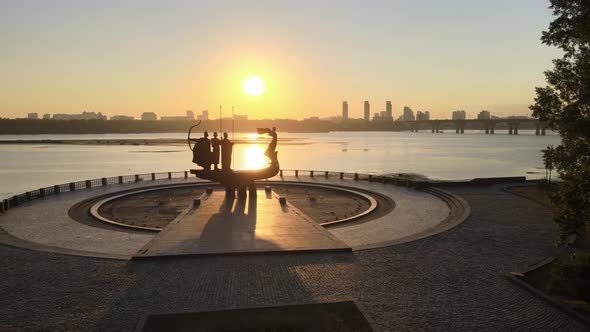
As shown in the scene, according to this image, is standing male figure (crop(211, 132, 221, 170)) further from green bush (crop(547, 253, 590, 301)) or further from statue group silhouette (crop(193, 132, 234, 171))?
green bush (crop(547, 253, 590, 301))

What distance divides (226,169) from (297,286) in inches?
574

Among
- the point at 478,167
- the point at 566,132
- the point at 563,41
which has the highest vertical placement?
the point at 563,41

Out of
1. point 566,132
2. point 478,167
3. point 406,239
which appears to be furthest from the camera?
point 478,167

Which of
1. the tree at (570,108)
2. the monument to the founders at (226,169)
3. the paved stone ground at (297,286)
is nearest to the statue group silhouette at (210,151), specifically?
the monument to the founders at (226,169)

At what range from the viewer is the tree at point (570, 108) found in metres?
12.6

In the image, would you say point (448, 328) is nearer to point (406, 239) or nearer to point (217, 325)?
point (217, 325)

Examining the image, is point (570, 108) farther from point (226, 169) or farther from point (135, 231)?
point (135, 231)

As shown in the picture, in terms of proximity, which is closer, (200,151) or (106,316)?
(106,316)

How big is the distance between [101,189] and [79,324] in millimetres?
27936

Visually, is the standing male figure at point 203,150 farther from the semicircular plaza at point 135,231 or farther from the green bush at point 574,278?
the green bush at point 574,278

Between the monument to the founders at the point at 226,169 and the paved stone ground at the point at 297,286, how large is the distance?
10511 millimetres

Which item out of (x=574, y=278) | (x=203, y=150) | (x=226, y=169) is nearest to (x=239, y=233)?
(x=203, y=150)

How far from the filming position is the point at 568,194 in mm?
13414

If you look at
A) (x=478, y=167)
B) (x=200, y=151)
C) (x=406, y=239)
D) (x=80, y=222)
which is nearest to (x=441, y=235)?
(x=406, y=239)
